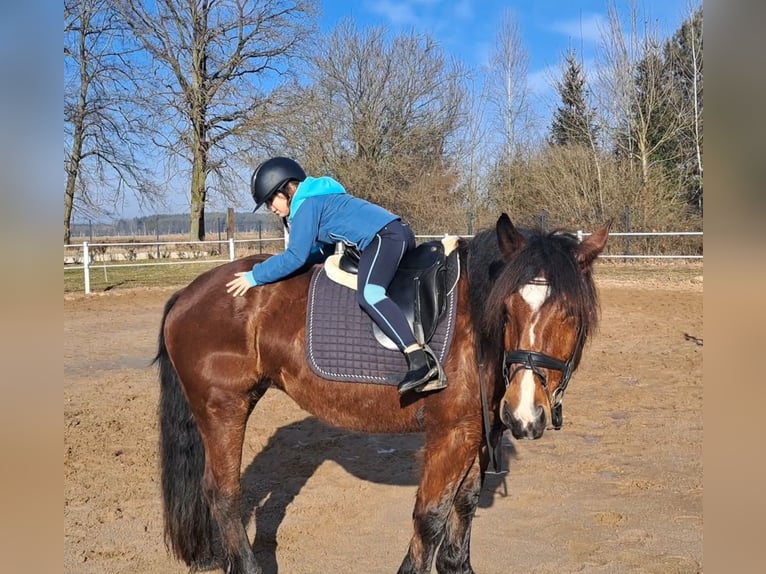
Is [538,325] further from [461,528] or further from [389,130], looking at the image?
[389,130]

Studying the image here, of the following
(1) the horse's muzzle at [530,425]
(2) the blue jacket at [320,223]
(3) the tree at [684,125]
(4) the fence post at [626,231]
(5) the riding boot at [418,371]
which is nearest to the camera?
(1) the horse's muzzle at [530,425]

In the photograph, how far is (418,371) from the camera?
244 cm

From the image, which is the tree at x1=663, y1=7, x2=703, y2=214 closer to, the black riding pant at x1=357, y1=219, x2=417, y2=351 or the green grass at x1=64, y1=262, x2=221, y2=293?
the black riding pant at x1=357, y1=219, x2=417, y2=351

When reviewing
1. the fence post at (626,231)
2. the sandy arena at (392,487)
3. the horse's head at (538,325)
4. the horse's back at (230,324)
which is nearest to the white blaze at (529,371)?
the horse's head at (538,325)

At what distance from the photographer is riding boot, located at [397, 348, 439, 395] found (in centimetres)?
241

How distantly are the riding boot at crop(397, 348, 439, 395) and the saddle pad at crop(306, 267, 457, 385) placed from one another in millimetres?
123

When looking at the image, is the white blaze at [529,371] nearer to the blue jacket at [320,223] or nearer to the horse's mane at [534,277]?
the horse's mane at [534,277]

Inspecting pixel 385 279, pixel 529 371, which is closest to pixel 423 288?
pixel 385 279

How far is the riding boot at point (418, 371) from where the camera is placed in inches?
94.9

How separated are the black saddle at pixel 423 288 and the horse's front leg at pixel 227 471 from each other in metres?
0.95

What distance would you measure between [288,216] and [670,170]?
1870 centimetres
